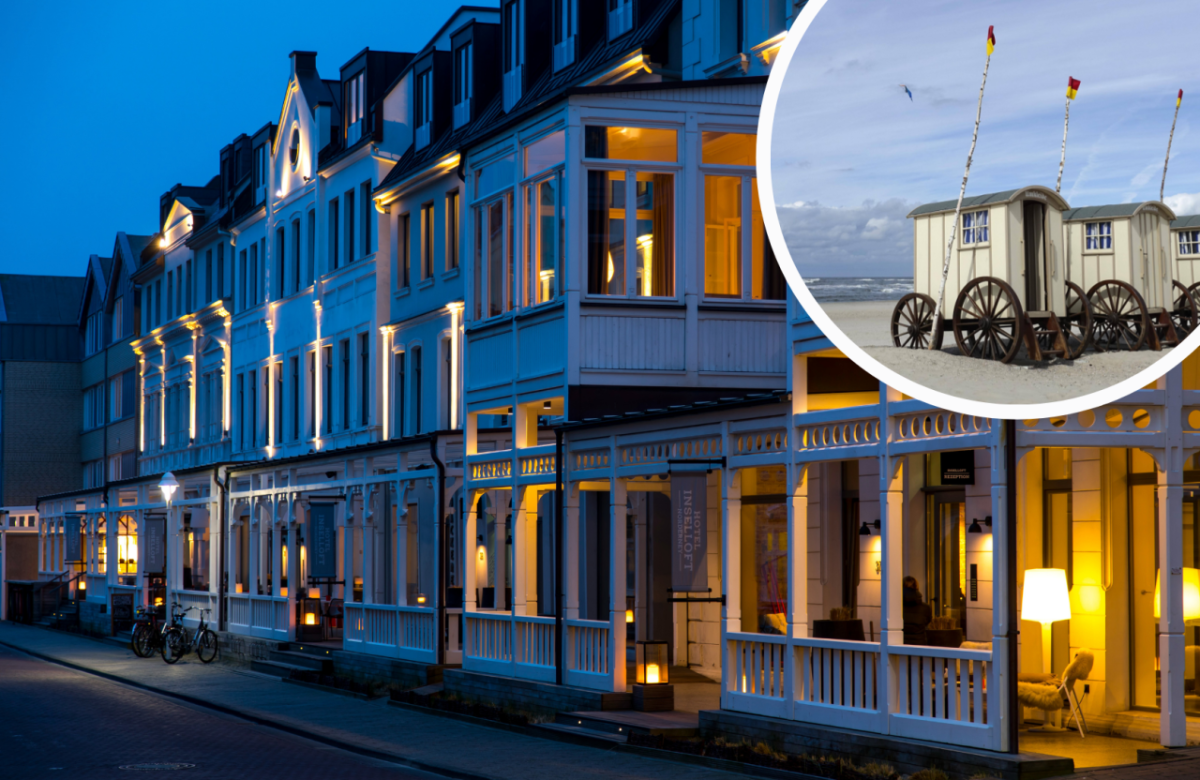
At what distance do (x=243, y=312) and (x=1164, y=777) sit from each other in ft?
111

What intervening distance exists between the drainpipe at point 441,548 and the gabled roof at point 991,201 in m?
18.9

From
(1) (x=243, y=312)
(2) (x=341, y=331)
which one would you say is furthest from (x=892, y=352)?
(1) (x=243, y=312)

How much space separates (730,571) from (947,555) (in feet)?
11.4

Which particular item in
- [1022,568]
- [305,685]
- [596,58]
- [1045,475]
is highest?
[596,58]

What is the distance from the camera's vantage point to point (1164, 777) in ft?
35.9

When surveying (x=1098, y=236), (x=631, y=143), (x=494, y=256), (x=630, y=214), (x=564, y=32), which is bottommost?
(x=1098, y=236)

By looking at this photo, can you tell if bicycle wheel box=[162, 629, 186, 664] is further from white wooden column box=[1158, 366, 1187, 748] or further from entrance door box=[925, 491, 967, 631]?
white wooden column box=[1158, 366, 1187, 748]

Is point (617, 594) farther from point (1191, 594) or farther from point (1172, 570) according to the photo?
point (1172, 570)

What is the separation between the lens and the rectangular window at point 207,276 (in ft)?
149

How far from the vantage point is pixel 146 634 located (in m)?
34.4

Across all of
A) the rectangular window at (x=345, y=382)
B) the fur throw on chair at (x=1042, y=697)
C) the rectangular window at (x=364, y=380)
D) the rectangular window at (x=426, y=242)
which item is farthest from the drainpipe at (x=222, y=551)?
the fur throw on chair at (x=1042, y=697)

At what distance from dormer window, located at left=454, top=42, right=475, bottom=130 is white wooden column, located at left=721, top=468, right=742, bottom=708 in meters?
15.5

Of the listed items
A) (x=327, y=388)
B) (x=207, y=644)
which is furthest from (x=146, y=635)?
(x=327, y=388)

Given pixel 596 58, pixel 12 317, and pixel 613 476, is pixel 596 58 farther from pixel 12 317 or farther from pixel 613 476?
pixel 12 317
